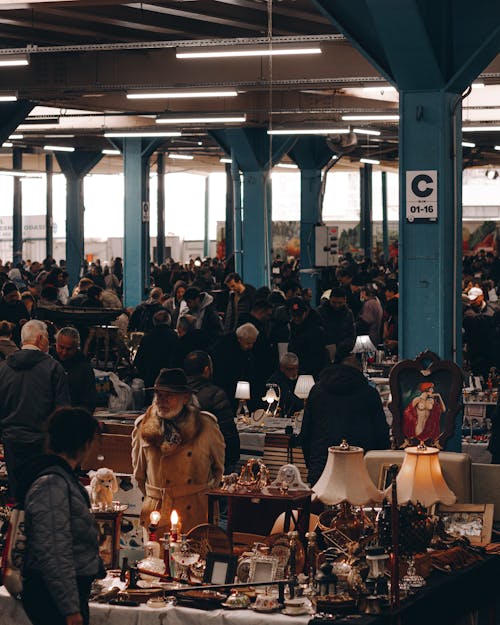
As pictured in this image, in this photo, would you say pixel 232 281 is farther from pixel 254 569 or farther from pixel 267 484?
pixel 254 569

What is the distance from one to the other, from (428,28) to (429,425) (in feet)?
9.34

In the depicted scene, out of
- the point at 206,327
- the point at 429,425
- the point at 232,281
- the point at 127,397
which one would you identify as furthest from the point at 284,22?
the point at 429,425

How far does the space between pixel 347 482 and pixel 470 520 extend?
0.91m

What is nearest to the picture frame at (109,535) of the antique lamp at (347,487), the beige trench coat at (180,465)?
the beige trench coat at (180,465)

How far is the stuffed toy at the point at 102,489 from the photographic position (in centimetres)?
648

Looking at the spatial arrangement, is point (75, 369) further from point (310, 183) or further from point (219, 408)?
point (310, 183)

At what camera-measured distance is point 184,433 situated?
6.77 metres

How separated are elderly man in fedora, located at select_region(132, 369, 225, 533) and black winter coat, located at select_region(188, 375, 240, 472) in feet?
2.89

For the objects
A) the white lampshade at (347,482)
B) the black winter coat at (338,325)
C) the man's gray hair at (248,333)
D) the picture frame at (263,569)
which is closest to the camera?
the picture frame at (263,569)

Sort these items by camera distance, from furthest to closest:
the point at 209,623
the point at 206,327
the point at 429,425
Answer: the point at 206,327
the point at 429,425
the point at 209,623

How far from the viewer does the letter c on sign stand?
988 cm

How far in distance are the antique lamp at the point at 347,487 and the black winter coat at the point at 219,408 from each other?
1514 mm

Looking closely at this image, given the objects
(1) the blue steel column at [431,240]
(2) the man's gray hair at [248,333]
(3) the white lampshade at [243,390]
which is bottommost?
(3) the white lampshade at [243,390]

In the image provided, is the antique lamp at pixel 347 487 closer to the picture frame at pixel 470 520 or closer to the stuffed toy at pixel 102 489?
the picture frame at pixel 470 520
